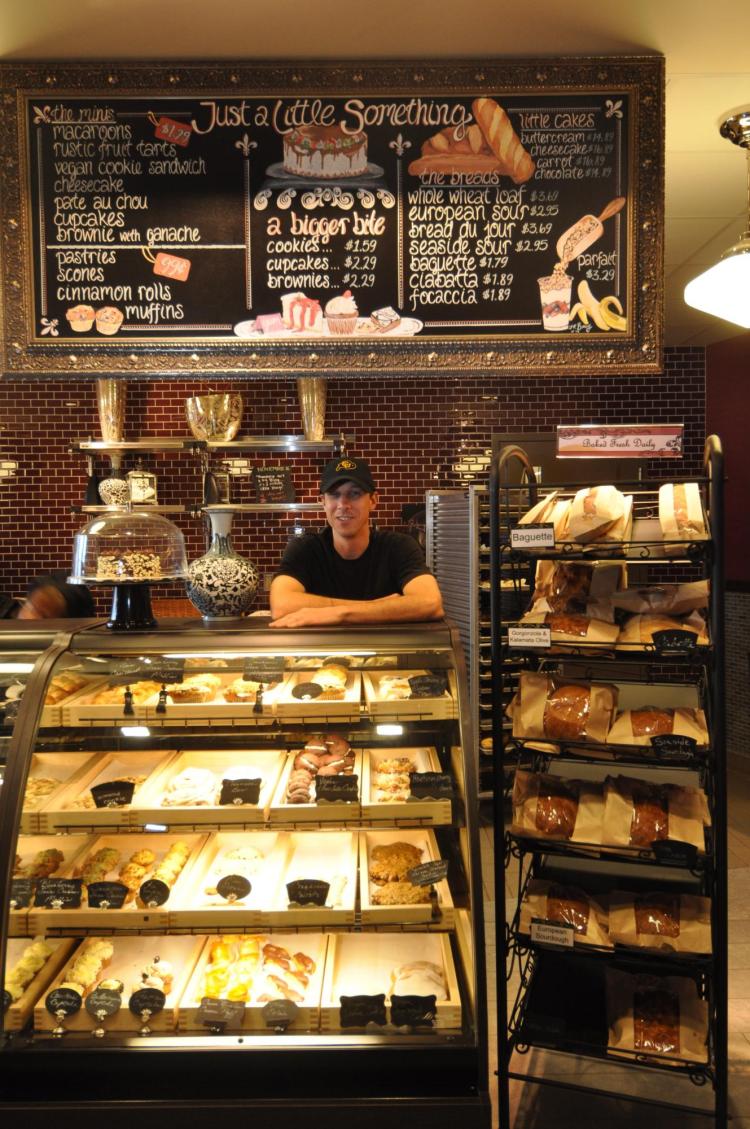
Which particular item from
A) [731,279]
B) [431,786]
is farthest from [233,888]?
[731,279]

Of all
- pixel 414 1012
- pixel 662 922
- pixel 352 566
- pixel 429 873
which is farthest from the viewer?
pixel 352 566

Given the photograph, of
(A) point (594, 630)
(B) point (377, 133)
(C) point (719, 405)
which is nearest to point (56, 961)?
(A) point (594, 630)

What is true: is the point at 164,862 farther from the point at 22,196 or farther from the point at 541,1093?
the point at 22,196

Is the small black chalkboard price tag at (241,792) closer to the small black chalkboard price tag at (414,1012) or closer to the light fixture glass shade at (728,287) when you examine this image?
the small black chalkboard price tag at (414,1012)

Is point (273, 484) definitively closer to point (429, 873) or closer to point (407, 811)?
point (407, 811)

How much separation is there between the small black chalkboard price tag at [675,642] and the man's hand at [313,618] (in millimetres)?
926

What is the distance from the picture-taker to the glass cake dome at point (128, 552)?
2453mm

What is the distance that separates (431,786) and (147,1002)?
0.92m

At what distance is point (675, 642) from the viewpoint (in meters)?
2.30

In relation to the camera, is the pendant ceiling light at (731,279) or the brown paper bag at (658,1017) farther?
the pendant ceiling light at (731,279)

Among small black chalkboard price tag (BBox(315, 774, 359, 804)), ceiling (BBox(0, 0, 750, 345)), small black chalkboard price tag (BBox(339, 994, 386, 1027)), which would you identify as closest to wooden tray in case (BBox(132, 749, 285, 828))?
small black chalkboard price tag (BBox(315, 774, 359, 804))

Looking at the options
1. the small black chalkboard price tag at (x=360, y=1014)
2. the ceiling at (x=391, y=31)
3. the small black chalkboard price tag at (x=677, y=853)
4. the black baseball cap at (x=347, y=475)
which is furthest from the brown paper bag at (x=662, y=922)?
the ceiling at (x=391, y=31)

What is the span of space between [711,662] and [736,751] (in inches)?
198

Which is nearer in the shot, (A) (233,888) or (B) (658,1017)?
(A) (233,888)
